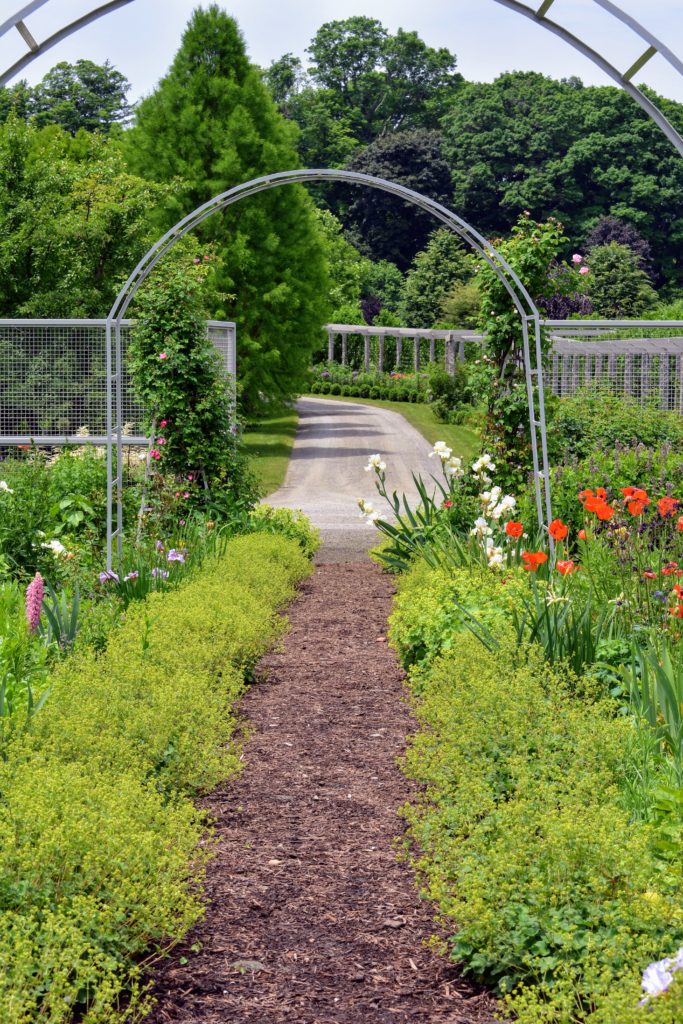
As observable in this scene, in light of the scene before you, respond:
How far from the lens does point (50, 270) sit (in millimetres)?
16078

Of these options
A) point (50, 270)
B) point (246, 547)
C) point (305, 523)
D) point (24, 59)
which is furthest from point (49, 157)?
point (24, 59)

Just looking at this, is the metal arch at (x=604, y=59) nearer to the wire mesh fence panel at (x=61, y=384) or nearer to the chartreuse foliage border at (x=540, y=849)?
the chartreuse foliage border at (x=540, y=849)

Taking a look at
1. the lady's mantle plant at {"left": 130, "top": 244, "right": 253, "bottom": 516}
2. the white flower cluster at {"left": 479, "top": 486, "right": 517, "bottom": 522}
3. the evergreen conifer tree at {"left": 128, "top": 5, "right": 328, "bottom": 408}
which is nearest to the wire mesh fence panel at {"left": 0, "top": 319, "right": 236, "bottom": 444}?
the lady's mantle plant at {"left": 130, "top": 244, "right": 253, "bottom": 516}

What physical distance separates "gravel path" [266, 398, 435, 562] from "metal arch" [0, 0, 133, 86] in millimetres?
6129

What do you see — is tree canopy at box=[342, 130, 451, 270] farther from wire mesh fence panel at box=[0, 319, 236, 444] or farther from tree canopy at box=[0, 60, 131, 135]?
wire mesh fence panel at box=[0, 319, 236, 444]

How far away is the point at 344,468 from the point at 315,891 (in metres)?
14.5

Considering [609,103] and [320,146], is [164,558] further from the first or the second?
[320,146]

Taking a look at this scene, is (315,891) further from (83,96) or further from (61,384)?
(83,96)

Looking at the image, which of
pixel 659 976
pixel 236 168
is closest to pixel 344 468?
pixel 236 168

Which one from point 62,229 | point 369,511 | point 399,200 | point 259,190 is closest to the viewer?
point 369,511

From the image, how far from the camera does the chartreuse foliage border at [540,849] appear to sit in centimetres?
283

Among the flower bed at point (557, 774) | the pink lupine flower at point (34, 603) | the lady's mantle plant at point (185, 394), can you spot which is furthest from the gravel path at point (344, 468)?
the pink lupine flower at point (34, 603)

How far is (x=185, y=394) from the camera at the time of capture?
34.0ft

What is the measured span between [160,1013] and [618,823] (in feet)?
4.32
